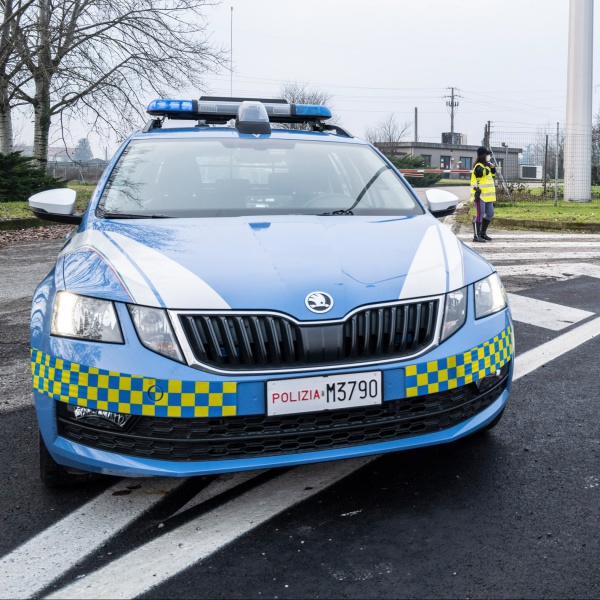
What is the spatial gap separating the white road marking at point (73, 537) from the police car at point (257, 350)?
190mm

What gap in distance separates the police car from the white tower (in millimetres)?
19810

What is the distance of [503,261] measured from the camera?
1015 centimetres

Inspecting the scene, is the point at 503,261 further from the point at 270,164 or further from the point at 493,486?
the point at 493,486

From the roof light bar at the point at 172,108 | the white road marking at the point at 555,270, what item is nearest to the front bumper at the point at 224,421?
the roof light bar at the point at 172,108

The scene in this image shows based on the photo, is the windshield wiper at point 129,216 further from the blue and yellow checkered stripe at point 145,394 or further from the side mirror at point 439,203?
the side mirror at point 439,203

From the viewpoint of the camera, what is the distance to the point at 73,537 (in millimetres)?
2779

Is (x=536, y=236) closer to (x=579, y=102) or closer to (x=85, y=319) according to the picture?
(x=579, y=102)

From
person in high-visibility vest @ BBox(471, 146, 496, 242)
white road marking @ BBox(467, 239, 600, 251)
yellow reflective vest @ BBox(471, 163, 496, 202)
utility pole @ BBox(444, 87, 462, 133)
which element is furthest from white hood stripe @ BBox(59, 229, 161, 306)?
utility pole @ BBox(444, 87, 462, 133)

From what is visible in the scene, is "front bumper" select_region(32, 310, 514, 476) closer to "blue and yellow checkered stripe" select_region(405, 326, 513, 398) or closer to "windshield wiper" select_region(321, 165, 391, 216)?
"blue and yellow checkered stripe" select_region(405, 326, 513, 398)

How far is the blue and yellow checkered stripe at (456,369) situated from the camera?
9.44 ft

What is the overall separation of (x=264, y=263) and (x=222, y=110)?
294 cm

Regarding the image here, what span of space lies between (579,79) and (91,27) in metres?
14.4

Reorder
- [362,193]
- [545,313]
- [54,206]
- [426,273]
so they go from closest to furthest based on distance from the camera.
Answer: [426,273], [54,206], [362,193], [545,313]

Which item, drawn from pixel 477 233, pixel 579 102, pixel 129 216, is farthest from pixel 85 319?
pixel 579 102
